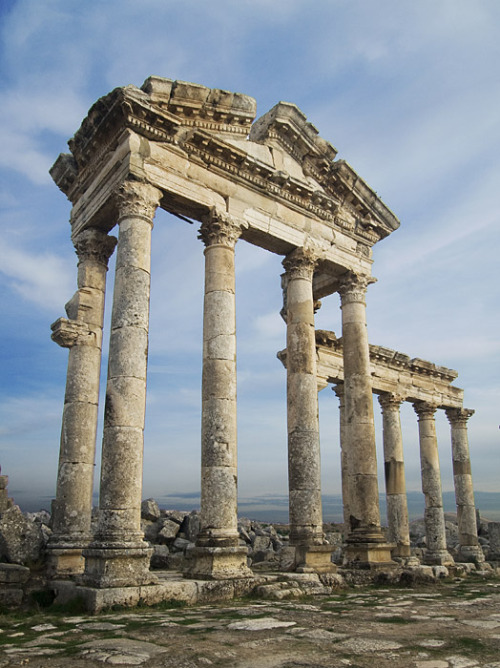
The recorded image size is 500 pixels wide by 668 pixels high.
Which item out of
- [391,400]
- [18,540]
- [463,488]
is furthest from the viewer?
[463,488]

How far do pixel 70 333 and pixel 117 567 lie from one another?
18.5 ft

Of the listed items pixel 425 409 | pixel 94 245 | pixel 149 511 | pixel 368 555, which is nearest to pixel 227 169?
pixel 94 245

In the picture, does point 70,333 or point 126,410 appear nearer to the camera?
point 126,410

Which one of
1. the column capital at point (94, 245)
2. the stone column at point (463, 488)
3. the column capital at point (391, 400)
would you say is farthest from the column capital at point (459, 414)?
the column capital at point (94, 245)

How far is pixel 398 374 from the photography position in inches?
944

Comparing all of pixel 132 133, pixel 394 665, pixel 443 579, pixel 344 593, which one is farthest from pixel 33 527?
pixel 443 579

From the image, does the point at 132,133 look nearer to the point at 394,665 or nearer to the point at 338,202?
the point at 338,202

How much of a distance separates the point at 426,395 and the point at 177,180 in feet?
55.1

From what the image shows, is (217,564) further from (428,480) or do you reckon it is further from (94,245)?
(428,480)

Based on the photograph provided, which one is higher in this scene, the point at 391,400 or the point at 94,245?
the point at 94,245

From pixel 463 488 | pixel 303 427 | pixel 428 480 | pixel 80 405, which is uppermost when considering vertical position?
pixel 80 405

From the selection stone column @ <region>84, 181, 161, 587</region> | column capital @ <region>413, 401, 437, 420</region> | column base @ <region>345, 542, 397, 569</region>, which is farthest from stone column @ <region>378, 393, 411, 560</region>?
stone column @ <region>84, 181, 161, 587</region>

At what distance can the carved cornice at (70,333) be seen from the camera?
12812 mm

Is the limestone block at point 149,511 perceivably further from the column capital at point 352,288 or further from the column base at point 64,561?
the column capital at point 352,288
